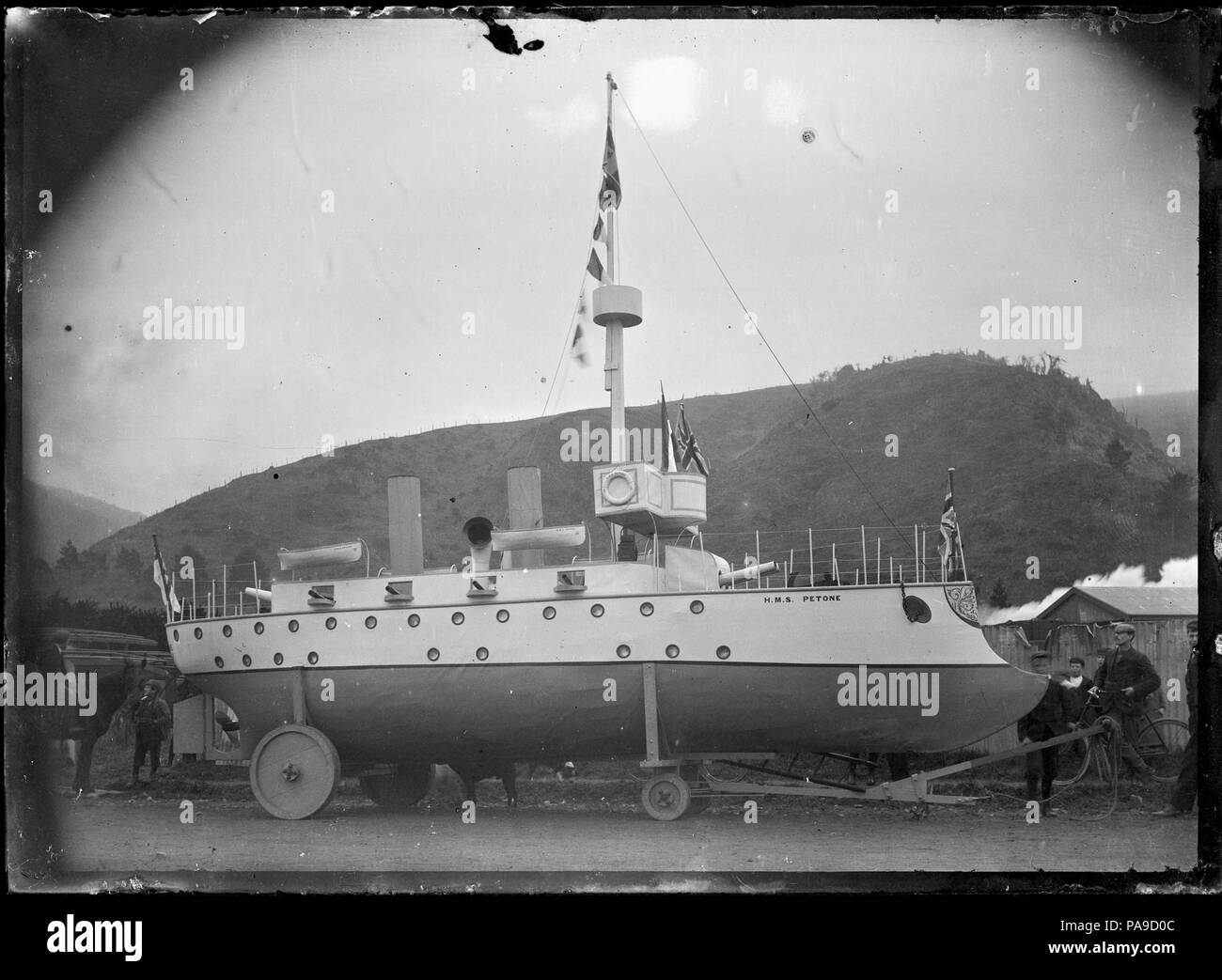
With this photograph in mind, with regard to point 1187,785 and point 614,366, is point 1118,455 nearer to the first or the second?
point 1187,785

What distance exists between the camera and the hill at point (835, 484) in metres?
17.0

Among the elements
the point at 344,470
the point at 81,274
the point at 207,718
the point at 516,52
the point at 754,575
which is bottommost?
the point at 207,718

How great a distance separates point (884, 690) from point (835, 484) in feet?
35.8

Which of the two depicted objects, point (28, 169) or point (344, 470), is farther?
point (344, 470)

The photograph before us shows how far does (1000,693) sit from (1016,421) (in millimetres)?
11301

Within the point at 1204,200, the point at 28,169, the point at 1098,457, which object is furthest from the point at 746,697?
the point at 1098,457

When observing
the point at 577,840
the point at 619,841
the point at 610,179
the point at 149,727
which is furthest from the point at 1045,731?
the point at 149,727

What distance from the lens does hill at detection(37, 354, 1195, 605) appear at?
17.0m

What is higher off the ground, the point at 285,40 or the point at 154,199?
the point at 285,40

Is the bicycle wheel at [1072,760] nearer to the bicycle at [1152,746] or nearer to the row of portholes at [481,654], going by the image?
the bicycle at [1152,746]

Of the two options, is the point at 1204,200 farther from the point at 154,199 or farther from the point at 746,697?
the point at 154,199

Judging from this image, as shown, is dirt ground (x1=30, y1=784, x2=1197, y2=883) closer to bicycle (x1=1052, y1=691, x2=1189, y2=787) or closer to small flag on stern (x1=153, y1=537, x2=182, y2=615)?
bicycle (x1=1052, y1=691, x2=1189, y2=787)

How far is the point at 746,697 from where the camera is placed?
11.5 m

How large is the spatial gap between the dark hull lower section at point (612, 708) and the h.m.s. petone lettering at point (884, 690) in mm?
20
